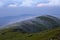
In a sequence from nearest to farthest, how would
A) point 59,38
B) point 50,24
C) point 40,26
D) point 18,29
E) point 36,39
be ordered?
point 59,38, point 36,39, point 18,29, point 40,26, point 50,24

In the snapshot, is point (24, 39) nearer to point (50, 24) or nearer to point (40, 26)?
point (40, 26)

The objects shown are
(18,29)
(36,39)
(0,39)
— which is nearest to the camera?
(36,39)

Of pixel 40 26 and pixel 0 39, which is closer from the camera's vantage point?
pixel 0 39

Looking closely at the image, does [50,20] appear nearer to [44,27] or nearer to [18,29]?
[44,27]

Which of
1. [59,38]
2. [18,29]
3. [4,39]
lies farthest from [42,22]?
[59,38]

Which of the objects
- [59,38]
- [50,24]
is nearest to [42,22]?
[50,24]

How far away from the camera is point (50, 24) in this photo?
172125 millimetres

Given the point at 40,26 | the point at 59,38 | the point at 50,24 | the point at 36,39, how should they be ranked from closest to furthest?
the point at 59,38
the point at 36,39
the point at 40,26
the point at 50,24

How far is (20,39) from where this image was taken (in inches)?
3219

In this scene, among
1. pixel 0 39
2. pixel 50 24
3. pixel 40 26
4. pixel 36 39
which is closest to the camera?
pixel 36 39

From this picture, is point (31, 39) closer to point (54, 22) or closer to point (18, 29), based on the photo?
point (18, 29)

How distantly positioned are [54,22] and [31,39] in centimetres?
10373

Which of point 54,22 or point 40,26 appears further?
point 54,22

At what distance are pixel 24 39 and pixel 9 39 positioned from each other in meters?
6.98
